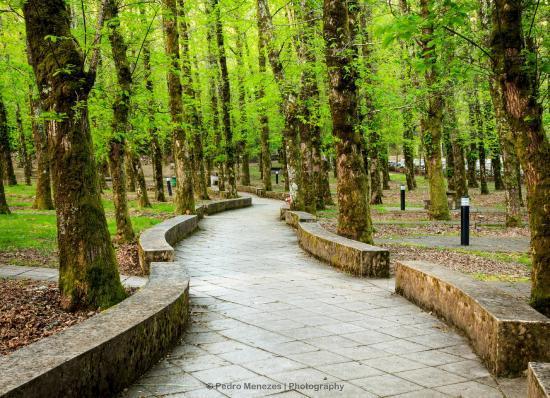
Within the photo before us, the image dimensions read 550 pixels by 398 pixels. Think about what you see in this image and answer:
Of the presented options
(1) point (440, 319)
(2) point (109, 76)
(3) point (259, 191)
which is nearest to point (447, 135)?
(3) point (259, 191)

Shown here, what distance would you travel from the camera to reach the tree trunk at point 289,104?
53.9ft

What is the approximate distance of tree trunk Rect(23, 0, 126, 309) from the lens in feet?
19.9

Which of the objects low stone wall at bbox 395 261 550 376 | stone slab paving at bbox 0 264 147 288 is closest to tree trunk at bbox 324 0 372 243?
low stone wall at bbox 395 261 550 376

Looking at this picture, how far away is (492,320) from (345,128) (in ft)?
20.5

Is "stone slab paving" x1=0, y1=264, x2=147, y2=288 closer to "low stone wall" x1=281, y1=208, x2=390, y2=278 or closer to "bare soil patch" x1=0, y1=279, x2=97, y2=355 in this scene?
"bare soil patch" x1=0, y1=279, x2=97, y2=355

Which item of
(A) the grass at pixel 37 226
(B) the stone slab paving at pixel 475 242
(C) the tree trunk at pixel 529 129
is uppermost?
(C) the tree trunk at pixel 529 129

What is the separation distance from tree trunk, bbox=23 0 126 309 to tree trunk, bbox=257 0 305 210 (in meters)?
10.4

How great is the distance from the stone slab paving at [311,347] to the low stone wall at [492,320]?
0.50 ft

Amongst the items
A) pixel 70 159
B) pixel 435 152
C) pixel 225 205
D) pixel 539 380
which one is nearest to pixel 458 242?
pixel 435 152

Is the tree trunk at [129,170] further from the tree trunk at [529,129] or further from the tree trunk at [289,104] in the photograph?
the tree trunk at [529,129]

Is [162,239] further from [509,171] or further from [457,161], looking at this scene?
[457,161]

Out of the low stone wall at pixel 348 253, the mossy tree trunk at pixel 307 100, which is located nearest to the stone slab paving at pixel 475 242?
the low stone wall at pixel 348 253

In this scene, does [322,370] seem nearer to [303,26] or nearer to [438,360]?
[438,360]

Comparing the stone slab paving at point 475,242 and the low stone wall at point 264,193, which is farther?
the low stone wall at point 264,193
